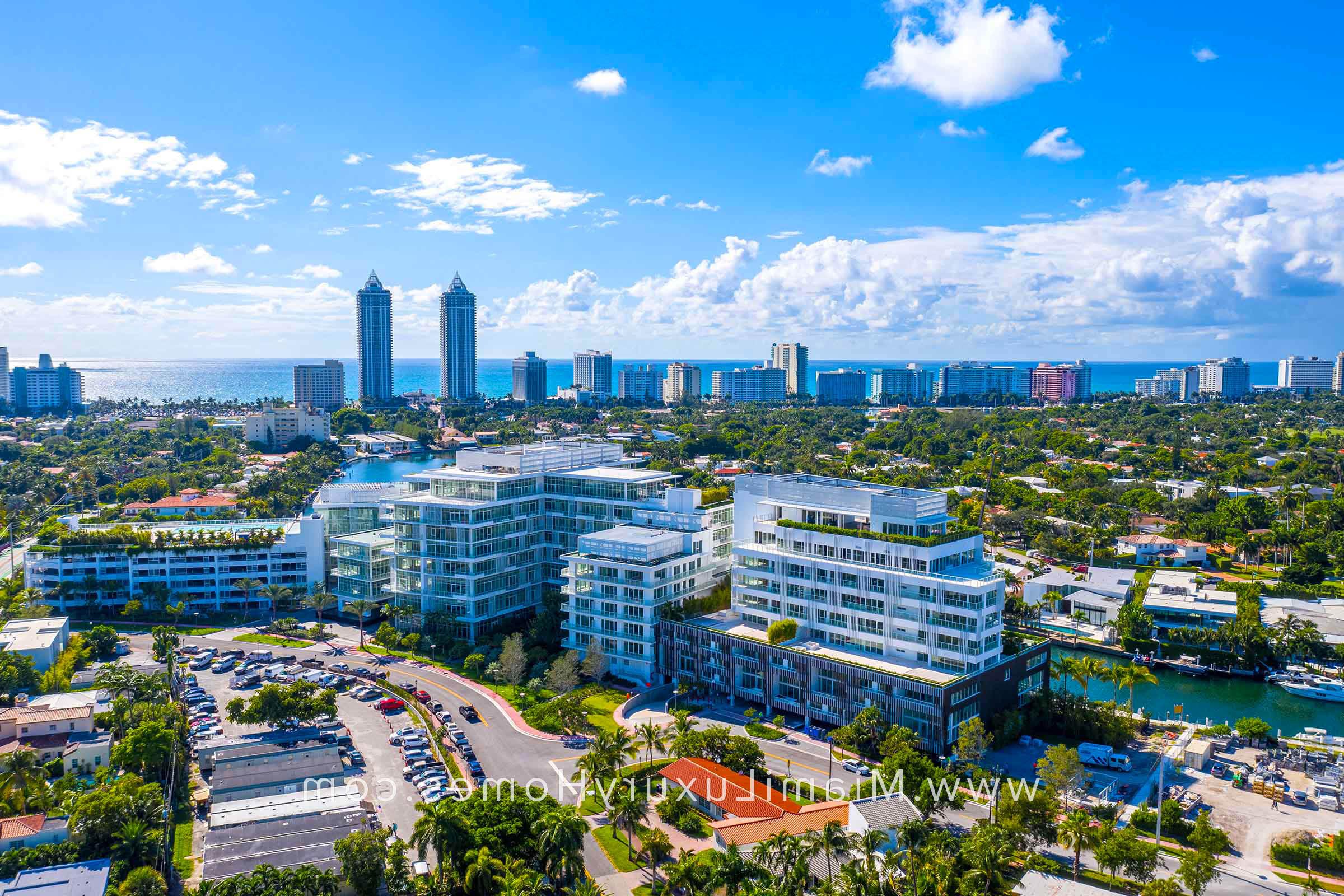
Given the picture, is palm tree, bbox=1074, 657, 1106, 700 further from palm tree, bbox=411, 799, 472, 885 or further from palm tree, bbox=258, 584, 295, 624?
palm tree, bbox=258, 584, 295, 624

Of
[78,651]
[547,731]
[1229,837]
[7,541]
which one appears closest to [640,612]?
[547,731]

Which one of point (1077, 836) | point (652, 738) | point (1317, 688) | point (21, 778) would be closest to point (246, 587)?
point (21, 778)

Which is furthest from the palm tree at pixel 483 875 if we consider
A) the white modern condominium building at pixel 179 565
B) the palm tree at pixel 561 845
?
the white modern condominium building at pixel 179 565

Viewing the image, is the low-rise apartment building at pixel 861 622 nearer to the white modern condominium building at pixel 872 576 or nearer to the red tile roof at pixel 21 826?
the white modern condominium building at pixel 872 576

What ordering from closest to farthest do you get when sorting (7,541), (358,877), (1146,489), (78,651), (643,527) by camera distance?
(358,877)
(78,651)
(643,527)
(7,541)
(1146,489)

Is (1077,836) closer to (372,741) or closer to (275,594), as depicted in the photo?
(372,741)

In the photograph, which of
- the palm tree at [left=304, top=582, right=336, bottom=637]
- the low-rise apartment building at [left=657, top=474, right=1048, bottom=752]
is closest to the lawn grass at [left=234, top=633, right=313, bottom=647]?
the palm tree at [left=304, top=582, right=336, bottom=637]

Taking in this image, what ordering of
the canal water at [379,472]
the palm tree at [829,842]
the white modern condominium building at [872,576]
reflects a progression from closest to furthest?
the palm tree at [829,842], the white modern condominium building at [872,576], the canal water at [379,472]

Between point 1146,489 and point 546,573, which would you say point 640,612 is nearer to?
point 546,573
